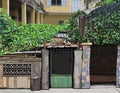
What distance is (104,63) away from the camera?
12.8m

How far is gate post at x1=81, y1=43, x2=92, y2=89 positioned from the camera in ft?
39.2

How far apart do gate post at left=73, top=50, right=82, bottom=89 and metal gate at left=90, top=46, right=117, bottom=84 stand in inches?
37.4

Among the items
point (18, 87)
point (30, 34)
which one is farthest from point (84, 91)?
point (30, 34)

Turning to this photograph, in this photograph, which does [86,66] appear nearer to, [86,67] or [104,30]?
[86,67]

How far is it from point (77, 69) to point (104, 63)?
1.35 metres

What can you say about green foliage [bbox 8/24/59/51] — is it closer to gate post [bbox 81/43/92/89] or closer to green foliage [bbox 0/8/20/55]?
green foliage [bbox 0/8/20/55]

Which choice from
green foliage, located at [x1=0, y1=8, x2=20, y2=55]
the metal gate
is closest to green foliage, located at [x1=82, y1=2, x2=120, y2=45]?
the metal gate


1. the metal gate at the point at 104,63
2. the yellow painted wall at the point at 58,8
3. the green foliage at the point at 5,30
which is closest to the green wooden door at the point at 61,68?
the metal gate at the point at 104,63

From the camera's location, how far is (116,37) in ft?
41.1

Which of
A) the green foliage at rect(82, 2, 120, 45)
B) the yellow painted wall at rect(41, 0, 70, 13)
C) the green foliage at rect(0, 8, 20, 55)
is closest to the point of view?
the green foliage at rect(82, 2, 120, 45)

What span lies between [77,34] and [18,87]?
3.26m

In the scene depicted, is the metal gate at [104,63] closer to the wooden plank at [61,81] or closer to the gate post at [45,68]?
the wooden plank at [61,81]

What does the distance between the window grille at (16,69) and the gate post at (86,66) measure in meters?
1.84

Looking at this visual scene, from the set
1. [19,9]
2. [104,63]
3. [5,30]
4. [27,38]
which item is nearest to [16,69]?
[27,38]
